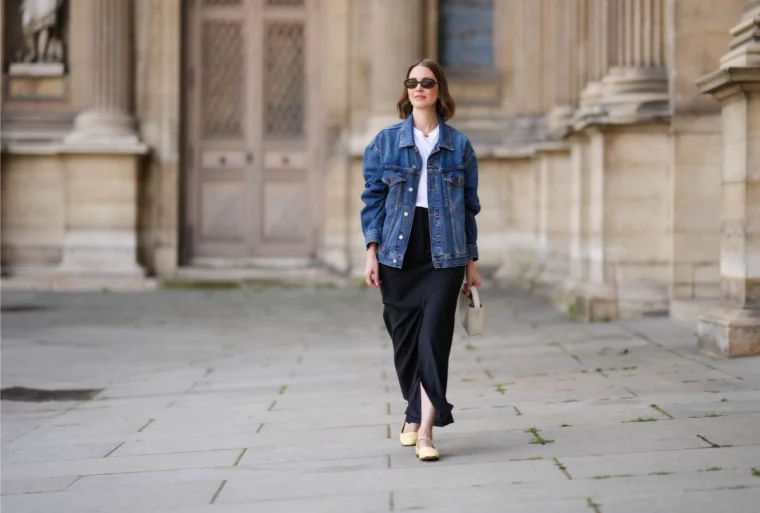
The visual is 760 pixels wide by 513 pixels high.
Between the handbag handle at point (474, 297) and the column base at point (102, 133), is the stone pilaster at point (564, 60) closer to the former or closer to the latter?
the column base at point (102, 133)

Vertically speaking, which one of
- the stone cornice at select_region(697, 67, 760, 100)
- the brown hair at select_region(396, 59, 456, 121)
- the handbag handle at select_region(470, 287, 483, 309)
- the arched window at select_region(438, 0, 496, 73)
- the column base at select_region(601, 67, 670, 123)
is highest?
the arched window at select_region(438, 0, 496, 73)

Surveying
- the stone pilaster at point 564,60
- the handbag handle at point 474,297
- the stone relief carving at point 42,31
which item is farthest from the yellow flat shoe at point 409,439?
the stone relief carving at point 42,31

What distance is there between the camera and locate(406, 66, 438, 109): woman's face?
4.92 metres

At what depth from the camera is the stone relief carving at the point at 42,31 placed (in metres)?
15.3

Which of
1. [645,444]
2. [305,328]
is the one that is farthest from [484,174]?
[645,444]

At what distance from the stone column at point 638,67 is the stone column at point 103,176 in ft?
23.2

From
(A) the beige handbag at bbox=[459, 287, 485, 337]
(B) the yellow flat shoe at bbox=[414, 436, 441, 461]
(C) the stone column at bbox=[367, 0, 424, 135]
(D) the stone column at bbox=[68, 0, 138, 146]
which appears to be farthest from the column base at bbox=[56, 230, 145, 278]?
(B) the yellow flat shoe at bbox=[414, 436, 441, 461]

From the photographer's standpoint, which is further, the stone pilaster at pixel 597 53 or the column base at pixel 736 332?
the stone pilaster at pixel 597 53

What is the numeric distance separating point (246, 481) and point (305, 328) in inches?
244

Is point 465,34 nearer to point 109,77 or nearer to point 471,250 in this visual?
point 109,77

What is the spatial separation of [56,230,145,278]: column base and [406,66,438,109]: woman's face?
405 inches

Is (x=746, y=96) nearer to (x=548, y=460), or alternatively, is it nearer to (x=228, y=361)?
(x=548, y=460)

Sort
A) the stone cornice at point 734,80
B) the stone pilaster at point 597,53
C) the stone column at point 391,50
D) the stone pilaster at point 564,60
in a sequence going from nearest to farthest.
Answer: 1. the stone cornice at point 734,80
2. the stone pilaster at point 597,53
3. the stone pilaster at point 564,60
4. the stone column at point 391,50

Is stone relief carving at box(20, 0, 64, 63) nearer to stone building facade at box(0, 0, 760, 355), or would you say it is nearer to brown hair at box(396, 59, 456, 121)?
stone building facade at box(0, 0, 760, 355)
